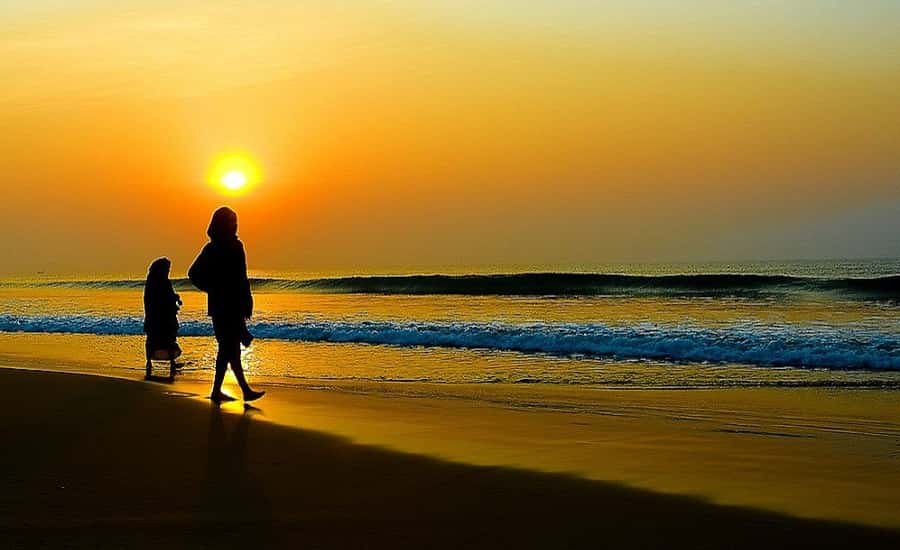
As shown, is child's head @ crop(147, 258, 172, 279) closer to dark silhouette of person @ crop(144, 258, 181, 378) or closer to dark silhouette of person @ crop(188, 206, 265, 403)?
dark silhouette of person @ crop(144, 258, 181, 378)

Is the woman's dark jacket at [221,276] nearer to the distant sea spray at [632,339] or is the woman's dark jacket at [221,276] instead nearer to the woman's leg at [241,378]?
the woman's leg at [241,378]

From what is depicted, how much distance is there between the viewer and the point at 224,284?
31.1ft

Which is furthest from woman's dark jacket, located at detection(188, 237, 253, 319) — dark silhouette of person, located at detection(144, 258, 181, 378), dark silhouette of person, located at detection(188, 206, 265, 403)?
dark silhouette of person, located at detection(144, 258, 181, 378)

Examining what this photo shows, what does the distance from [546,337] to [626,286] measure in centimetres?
1911

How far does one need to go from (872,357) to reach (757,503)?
33.4 feet

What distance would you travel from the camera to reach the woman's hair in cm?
946

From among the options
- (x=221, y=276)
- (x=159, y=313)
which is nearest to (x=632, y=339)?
(x=159, y=313)

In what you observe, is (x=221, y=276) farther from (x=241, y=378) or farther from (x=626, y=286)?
(x=626, y=286)

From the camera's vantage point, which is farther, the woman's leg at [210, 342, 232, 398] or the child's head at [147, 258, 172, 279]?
the child's head at [147, 258, 172, 279]

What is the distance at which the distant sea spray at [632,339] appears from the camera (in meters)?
14.8

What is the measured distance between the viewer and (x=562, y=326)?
20672 mm

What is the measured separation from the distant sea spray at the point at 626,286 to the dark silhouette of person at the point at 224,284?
2444 centimetres

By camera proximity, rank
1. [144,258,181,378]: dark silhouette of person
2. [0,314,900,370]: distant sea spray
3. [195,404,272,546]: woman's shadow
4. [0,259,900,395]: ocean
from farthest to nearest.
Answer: [0,314,900,370]: distant sea spray < [0,259,900,395]: ocean < [144,258,181,378]: dark silhouette of person < [195,404,272,546]: woman's shadow

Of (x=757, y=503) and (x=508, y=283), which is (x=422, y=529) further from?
(x=508, y=283)
